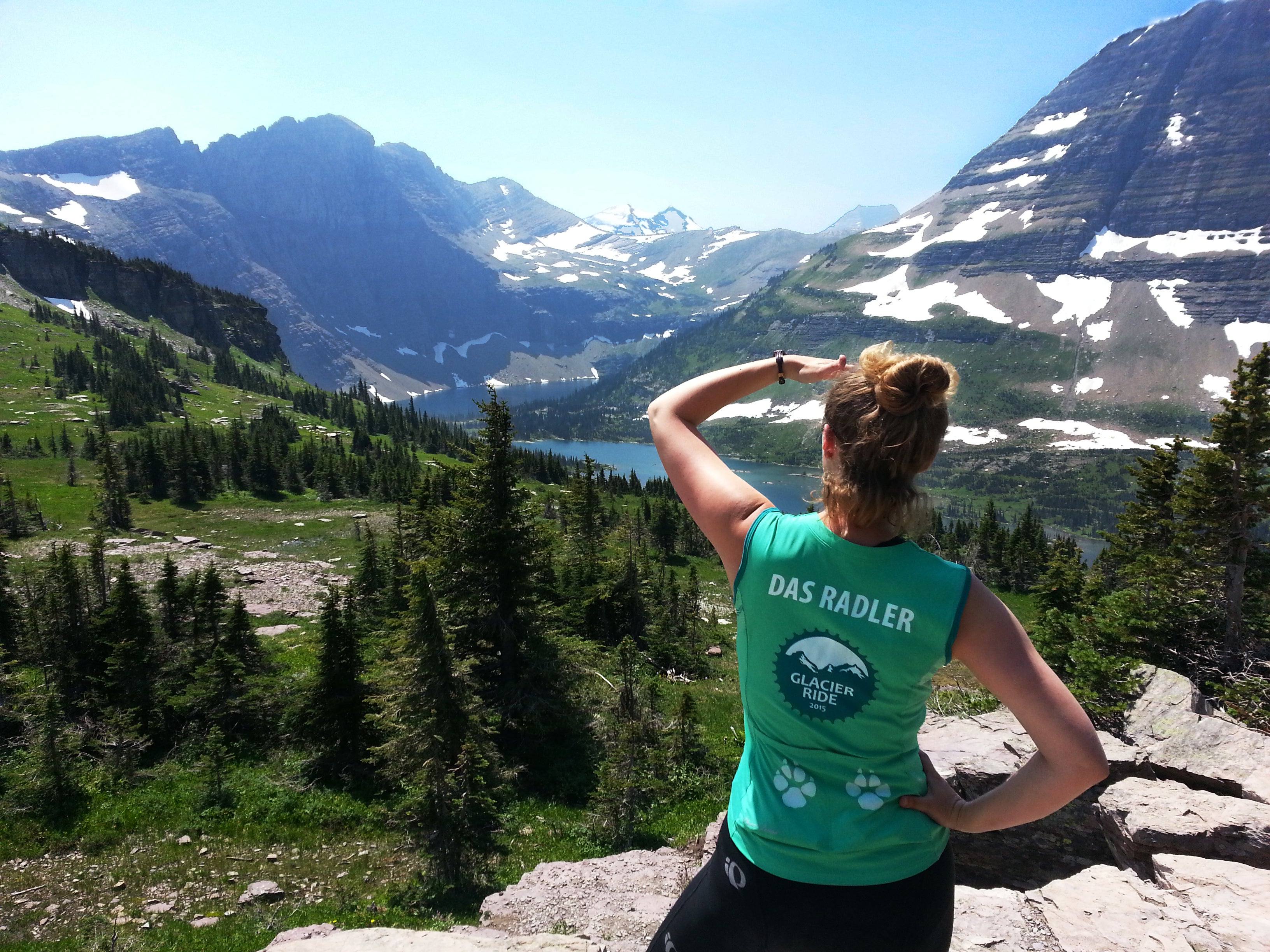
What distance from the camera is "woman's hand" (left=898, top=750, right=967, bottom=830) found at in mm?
2234

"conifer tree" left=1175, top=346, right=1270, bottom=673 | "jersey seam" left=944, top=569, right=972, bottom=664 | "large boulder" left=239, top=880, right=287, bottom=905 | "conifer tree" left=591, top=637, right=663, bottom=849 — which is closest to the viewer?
"jersey seam" left=944, top=569, right=972, bottom=664

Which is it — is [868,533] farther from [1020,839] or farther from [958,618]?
[1020,839]

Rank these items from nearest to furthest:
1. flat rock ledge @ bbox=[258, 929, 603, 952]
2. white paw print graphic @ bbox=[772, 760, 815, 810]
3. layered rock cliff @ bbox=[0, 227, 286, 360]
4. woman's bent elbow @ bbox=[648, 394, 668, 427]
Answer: white paw print graphic @ bbox=[772, 760, 815, 810]
woman's bent elbow @ bbox=[648, 394, 668, 427]
flat rock ledge @ bbox=[258, 929, 603, 952]
layered rock cliff @ bbox=[0, 227, 286, 360]

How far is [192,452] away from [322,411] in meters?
88.2

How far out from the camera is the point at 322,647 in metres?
16.0

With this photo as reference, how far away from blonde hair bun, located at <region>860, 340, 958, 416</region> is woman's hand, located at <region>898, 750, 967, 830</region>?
4.01 feet

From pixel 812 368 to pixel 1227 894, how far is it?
620 centimetres

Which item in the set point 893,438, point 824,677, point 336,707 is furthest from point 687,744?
point 893,438

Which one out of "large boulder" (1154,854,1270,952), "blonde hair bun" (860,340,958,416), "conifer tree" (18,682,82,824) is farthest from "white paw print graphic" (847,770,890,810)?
"conifer tree" (18,682,82,824)

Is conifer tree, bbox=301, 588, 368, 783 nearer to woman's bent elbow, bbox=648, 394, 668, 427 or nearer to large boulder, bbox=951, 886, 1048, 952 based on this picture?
large boulder, bbox=951, 886, 1048, 952

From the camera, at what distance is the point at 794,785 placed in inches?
90.5

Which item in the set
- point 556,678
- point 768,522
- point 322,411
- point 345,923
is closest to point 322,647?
point 556,678

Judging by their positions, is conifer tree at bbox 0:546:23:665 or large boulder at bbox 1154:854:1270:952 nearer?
large boulder at bbox 1154:854:1270:952

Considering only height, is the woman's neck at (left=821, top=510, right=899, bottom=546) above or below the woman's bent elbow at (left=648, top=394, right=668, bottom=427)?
below
